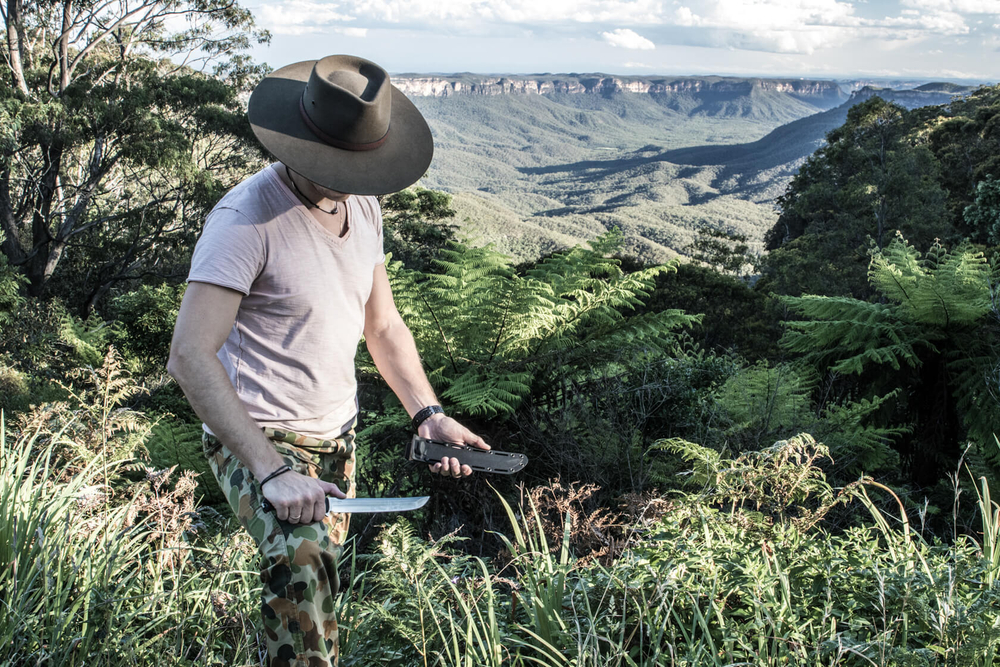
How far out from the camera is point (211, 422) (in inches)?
61.4

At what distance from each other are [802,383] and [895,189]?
50.6 feet

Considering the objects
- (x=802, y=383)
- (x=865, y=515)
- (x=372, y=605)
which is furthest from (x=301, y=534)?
(x=802, y=383)

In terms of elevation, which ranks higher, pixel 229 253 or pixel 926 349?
pixel 229 253

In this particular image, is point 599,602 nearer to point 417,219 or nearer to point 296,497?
point 296,497

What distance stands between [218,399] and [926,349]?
3.91 meters

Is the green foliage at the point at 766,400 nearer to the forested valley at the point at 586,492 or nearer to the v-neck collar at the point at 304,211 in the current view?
the forested valley at the point at 586,492

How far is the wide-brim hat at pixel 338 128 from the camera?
5.57ft

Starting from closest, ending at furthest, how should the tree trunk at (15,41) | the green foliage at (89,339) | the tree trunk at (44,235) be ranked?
1. the green foliage at (89,339)
2. the tree trunk at (15,41)
3. the tree trunk at (44,235)

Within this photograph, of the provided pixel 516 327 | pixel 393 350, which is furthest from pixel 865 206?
pixel 393 350

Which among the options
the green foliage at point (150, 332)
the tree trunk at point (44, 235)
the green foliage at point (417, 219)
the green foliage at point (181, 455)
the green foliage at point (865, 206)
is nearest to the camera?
the green foliage at point (181, 455)

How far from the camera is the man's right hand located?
1556mm

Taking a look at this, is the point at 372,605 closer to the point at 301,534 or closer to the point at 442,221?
the point at 301,534

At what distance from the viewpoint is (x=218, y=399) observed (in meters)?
1.56

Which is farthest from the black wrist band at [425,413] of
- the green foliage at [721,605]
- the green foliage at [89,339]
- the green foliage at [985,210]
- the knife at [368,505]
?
the green foliage at [985,210]
